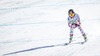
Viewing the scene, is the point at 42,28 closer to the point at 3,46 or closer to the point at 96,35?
the point at 3,46

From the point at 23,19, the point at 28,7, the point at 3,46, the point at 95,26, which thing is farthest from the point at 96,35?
the point at 28,7

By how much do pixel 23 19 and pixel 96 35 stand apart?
24.1 feet

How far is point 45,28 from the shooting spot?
15086 millimetres

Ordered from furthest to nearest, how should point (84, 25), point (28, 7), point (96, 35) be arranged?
point (28, 7), point (84, 25), point (96, 35)

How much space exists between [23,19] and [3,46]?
5.31 metres

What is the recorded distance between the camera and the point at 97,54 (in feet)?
32.8

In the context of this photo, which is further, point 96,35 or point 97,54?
point 96,35

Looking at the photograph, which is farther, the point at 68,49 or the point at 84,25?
the point at 84,25

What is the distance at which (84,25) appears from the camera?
14.4 metres

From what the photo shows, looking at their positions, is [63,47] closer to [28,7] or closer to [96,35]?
[96,35]

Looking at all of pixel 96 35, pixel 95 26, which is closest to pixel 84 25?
pixel 95 26

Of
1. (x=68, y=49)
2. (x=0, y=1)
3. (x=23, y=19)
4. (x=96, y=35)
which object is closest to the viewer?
(x=68, y=49)

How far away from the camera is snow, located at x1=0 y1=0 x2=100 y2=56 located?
36.7ft

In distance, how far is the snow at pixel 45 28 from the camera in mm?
11172
